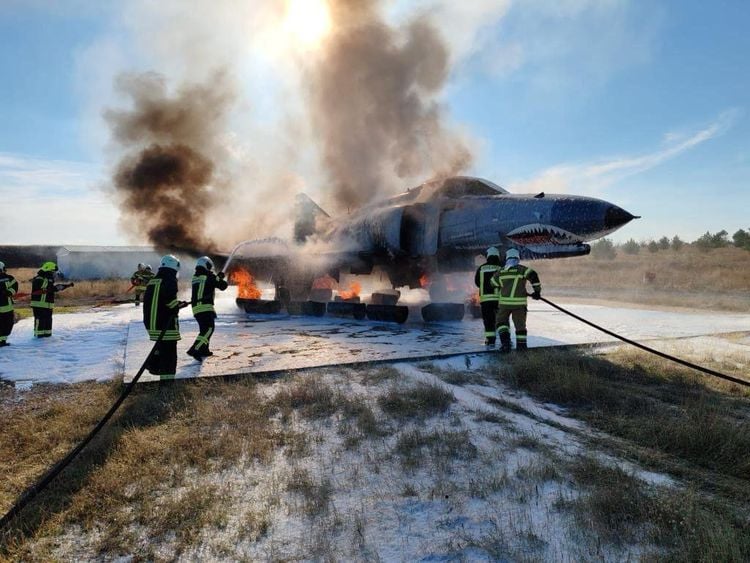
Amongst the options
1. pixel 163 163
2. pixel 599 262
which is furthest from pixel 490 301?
pixel 599 262

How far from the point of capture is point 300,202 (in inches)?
788

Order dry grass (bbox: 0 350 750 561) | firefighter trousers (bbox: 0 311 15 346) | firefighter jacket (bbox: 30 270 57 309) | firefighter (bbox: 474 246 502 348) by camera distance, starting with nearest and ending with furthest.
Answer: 1. dry grass (bbox: 0 350 750 561)
2. firefighter (bbox: 474 246 502 348)
3. firefighter trousers (bbox: 0 311 15 346)
4. firefighter jacket (bbox: 30 270 57 309)

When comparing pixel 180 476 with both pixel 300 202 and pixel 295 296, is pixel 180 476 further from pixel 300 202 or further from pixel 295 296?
pixel 300 202

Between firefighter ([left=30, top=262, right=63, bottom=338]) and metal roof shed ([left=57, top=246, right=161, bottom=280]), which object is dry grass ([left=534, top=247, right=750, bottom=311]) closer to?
firefighter ([left=30, top=262, right=63, bottom=338])

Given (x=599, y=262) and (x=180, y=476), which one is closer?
(x=180, y=476)

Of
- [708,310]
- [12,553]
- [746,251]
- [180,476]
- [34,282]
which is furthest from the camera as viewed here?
[746,251]

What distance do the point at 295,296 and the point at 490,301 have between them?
364 inches

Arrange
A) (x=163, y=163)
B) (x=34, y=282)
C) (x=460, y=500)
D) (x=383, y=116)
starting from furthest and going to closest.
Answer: (x=163, y=163), (x=383, y=116), (x=34, y=282), (x=460, y=500)

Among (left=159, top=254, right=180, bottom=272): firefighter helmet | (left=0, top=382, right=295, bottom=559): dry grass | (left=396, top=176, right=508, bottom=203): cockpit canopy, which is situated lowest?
(left=0, top=382, right=295, bottom=559): dry grass

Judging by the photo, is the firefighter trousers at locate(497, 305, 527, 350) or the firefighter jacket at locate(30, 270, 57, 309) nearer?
the firefighter trousers at locate(497, 305, 527, 350)

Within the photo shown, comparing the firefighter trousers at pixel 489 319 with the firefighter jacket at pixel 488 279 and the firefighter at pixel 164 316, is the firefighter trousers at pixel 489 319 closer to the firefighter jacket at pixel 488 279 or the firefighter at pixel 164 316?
the firefighter jacket at pixel 488 279

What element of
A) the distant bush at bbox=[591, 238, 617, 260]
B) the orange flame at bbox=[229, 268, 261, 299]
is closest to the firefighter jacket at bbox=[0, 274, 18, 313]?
the orange flame at bbox=[229, 268, 261, 299]

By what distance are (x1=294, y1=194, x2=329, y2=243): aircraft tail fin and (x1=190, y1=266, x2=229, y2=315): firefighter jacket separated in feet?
31.3

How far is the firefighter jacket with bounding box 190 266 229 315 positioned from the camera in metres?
8.91
